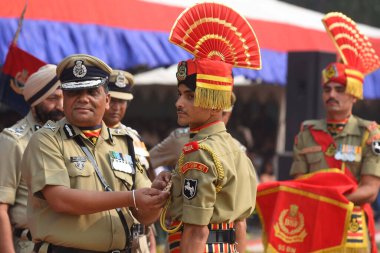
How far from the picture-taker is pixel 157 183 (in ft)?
16.8

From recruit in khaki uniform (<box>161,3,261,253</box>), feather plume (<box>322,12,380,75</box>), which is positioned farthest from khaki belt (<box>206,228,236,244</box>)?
feather plume (<box>322,12,380,75</box>)

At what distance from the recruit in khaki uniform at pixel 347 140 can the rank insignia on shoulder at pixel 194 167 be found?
2935 millimetres

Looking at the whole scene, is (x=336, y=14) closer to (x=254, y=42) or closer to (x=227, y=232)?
(x=254, y=42)

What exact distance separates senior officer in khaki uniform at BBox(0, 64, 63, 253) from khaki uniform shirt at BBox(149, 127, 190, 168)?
165 centimetres

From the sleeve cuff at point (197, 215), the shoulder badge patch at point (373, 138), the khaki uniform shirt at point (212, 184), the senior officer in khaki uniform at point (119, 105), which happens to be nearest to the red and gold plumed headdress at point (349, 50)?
the shoulder badge patch at point (373, 138)

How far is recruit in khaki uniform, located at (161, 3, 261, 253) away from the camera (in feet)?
16.3

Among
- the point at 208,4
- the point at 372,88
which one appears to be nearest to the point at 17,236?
the point at 208,4

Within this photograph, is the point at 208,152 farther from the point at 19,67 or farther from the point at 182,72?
the point at 19,67

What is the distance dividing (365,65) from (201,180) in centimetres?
409

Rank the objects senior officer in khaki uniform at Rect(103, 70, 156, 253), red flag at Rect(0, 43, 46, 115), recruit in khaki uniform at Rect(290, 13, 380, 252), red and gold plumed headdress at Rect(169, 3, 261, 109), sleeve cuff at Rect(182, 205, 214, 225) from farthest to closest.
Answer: recruit in khaki uniform at Rect(290, 13, 380, 252), senior officer in khaki uniform at Rect(103, 70, 156, 253), red flag at Rect(0, 43, 46, 115), red and gold plumed headdress at Rect(169, 3, 261, 109), sleeve cuff at Rect(182, 205, 214, 225)

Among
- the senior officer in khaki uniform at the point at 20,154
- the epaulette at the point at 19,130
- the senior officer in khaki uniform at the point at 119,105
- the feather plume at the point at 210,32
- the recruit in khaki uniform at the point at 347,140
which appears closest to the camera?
the feather plume at the point at 210,32

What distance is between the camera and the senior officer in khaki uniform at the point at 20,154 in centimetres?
587

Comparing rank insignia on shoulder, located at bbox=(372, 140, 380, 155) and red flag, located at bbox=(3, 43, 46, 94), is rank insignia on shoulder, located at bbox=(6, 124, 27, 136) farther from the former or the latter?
rank insignia on shoulder, located at bbox=(372, 140, 380, 155)

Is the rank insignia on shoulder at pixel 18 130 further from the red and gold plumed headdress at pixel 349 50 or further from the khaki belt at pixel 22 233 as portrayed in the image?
the red and gold plumed headdress at pixel 349 50
